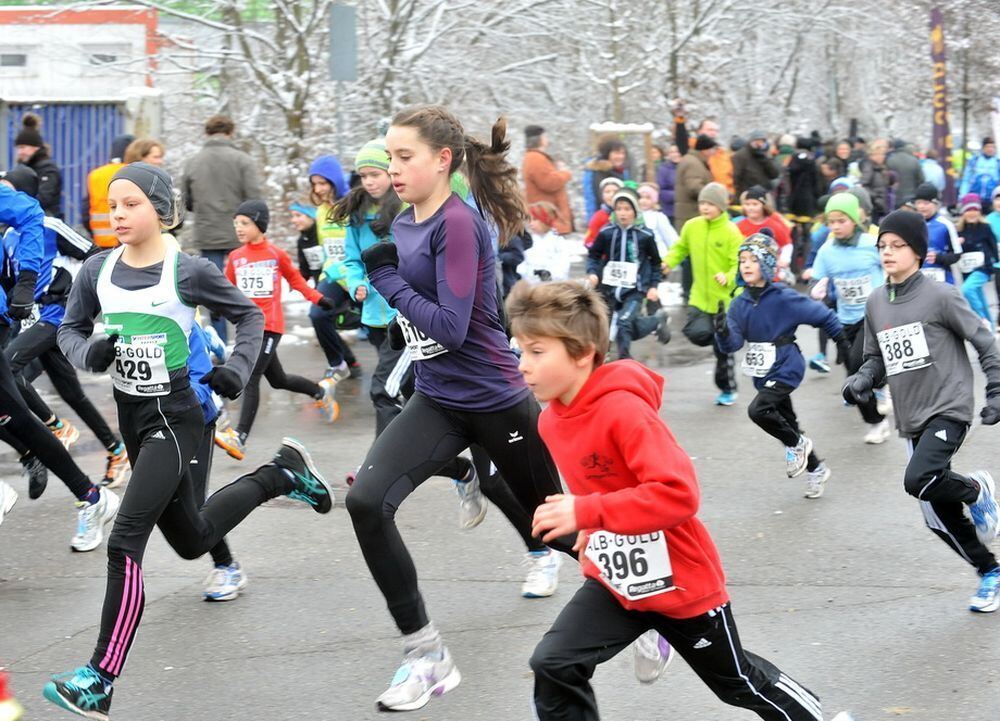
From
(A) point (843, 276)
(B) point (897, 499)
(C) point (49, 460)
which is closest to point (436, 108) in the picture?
(C) point (49, 460)

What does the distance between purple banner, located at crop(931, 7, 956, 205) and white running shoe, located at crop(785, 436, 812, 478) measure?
17983 mm

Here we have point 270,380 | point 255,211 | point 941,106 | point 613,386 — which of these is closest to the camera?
point 613,386

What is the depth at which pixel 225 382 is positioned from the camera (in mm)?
4641

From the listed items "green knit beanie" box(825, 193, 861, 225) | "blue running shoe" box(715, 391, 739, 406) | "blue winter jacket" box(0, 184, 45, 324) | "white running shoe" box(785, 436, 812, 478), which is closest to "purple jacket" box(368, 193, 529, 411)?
"white running shoe" box(785, 436, 812, 478)

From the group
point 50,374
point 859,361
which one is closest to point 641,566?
point 859,361

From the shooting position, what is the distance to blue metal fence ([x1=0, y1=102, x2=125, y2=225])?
56.6ft

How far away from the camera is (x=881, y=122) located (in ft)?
131

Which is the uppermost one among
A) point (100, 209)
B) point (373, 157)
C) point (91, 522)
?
point (373, 157)

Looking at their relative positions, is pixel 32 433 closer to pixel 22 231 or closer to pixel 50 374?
pixel 22 231

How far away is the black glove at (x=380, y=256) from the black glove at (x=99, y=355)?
0.93 metres

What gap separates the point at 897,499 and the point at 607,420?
4.24 meters

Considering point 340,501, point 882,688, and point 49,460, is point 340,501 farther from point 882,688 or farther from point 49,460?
point 882,688

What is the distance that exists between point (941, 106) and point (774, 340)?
18.4 m

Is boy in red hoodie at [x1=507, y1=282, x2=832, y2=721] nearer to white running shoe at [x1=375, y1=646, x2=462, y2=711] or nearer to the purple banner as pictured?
white running shoe at [x1=375, y1=646, x2=462, y2=711]
